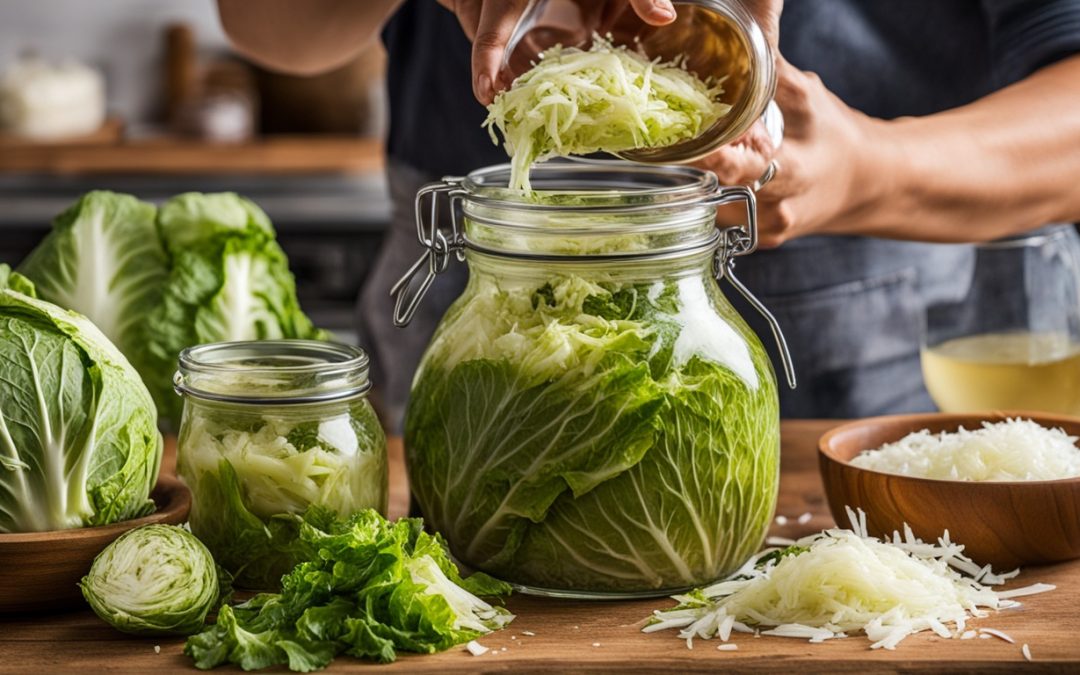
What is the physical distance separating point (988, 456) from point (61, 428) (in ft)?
2.91

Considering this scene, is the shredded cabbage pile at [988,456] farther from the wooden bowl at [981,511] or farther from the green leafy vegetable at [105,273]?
the green leafy vegetable at [105,273]

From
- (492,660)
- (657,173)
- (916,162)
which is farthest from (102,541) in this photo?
(916,162)

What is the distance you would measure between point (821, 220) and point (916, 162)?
0.53 ft

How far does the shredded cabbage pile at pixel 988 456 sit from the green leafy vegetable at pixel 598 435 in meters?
0.18

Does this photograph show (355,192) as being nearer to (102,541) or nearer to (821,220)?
(821,220)

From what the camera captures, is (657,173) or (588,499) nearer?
(588,499)

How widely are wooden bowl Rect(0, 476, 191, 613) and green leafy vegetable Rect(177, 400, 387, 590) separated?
7cm

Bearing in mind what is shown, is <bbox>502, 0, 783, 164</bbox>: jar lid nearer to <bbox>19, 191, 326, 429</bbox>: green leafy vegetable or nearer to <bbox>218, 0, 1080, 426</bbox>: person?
<bbox>218, 0, 1080, 426</bbox>: person

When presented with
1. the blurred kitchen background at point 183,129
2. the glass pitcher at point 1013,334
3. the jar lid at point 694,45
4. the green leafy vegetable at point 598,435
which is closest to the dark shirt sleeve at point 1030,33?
the glass pitcher at point 1013,334

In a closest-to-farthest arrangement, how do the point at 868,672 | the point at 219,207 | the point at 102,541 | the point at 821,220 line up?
1. the point at 868,672
2. the point at 102,541
3. the point at 821,220
4. the point at 219,207

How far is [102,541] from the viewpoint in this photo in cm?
111

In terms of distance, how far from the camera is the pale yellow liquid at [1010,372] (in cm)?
163

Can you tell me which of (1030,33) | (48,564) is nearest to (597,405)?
(48,564)

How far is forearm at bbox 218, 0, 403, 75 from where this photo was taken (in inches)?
84.8
